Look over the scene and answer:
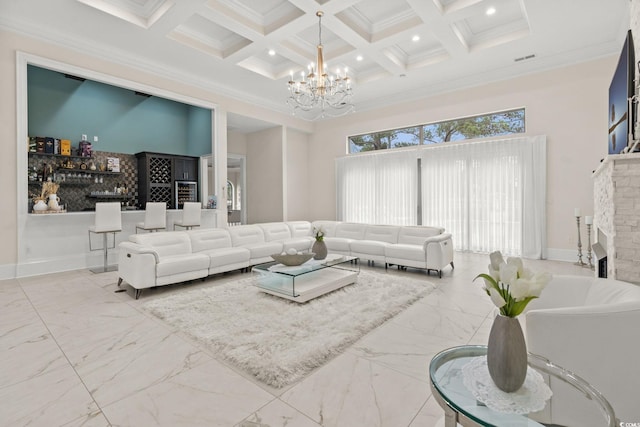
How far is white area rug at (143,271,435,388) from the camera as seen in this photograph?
222cm

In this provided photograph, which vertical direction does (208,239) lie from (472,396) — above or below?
above

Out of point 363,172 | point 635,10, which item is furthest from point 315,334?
point 363,172

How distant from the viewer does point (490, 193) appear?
623cm

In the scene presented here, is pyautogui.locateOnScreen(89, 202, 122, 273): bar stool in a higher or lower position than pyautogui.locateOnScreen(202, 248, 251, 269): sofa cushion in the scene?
higher

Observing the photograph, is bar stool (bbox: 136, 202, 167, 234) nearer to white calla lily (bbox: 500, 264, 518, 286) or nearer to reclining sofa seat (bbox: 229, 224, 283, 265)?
reclining sofa seat (bbox: 229, 224, 283, 265)

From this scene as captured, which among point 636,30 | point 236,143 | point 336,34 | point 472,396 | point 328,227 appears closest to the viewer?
point 472,396

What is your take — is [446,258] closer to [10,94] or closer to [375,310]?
[375,310]

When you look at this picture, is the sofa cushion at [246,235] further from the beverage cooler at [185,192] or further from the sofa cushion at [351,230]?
the beverage cooler at [185,192]

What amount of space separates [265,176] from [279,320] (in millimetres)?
6540

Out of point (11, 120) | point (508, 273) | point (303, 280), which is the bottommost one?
point (303, 280)

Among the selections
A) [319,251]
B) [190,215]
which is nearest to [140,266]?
[319,251]

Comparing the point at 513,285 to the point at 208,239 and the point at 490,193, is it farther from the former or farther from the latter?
the point at 490,193

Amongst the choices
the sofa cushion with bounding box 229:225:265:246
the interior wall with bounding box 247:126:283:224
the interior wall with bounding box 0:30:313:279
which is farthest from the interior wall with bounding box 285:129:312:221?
the interior wall with bounding box 0:30:313:279

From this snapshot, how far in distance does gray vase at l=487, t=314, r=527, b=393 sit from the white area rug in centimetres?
130
